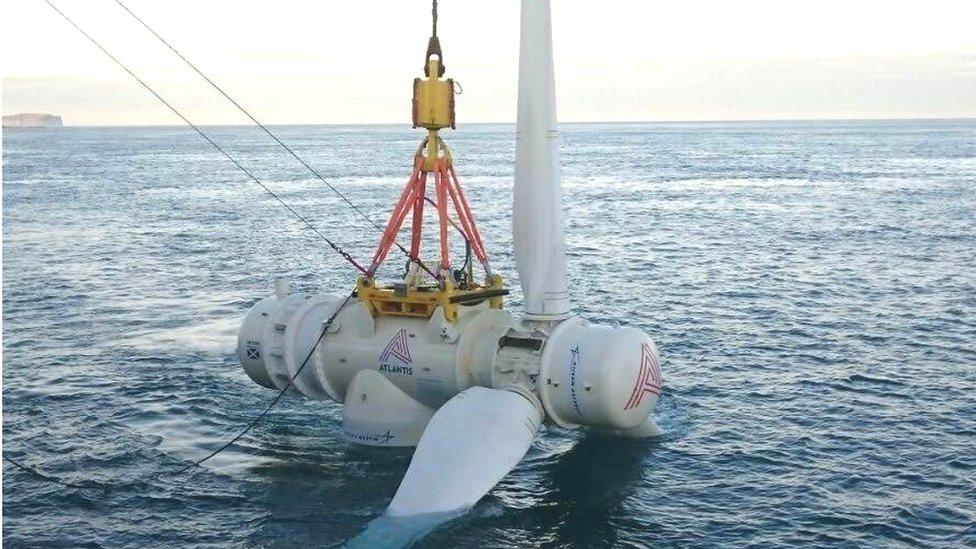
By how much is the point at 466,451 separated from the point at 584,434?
557 centimetres

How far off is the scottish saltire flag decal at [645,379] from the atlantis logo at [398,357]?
16.4 feet

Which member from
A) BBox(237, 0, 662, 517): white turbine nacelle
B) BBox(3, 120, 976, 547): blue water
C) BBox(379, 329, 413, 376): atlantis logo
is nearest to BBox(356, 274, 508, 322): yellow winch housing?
BBox(237, 0, 662, 517): white turbine nacelle

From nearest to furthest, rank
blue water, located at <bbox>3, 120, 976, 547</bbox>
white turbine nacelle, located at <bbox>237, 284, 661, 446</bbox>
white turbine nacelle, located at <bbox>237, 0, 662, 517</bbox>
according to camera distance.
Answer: blue water, located at <bbox>3, 120, 976, 547</bbox> < white turbine nacelle, located at <bbox>237, 0, 662, 517</bbox> < white turbine nacelle, located at <bbox>237, 284, 661, 446</bbox>

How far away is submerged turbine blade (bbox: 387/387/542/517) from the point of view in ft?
60.0

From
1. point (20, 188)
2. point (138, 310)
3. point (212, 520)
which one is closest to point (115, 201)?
point (20, 188)

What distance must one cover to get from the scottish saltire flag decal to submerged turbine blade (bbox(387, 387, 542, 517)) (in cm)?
202

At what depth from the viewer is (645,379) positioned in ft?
68.3

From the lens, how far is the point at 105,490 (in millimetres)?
20297

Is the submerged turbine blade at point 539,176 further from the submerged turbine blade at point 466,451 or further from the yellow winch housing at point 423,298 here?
the submerged turbine blade at point 466,451

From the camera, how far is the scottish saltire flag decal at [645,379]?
811 inches

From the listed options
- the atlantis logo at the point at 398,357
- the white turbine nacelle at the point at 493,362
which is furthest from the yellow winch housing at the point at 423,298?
the atlantis logo at the point at 398,357

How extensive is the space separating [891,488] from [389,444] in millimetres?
10777

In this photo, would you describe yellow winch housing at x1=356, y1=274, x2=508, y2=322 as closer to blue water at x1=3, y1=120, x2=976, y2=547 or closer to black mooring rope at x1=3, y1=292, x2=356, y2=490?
black mooring rope at x1=3, y1=292, x2=356, y2=490

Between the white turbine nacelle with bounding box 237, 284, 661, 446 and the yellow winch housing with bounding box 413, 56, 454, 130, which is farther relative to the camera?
the yellow winch housing with bounding box 413, 56, 454, 130
